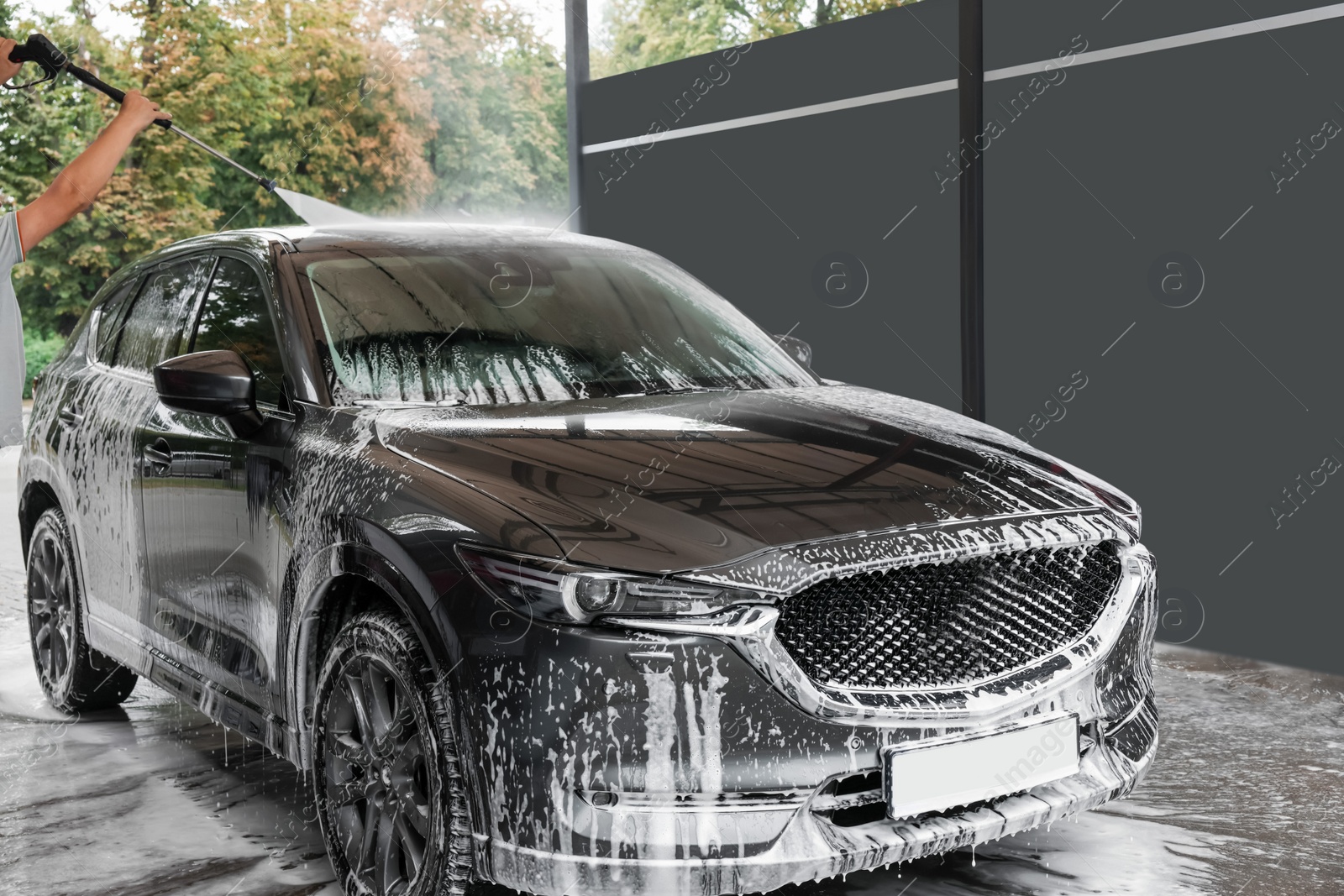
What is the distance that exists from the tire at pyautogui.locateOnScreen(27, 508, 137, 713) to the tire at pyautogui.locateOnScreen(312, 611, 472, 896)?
223 cm

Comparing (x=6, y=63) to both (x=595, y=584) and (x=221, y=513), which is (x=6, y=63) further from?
(x=595, y=584)

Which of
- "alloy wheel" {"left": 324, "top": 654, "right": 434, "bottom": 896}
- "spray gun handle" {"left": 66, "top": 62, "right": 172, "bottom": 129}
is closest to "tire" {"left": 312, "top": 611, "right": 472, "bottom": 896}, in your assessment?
"alloy wheel" {"left": 324, "top": 654, "right": 434, "bottom": 896}

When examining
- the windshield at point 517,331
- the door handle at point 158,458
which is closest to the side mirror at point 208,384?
the windshield at point 517,331

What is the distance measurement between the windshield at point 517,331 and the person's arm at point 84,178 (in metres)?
1.57

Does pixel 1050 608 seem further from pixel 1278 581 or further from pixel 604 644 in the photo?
pixel 1278 581

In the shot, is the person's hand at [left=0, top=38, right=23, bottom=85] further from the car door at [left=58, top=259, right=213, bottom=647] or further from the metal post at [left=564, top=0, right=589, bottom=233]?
the metal post at [left=564, top=0, right=589, bottom=233]

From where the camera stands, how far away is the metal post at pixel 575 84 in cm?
977

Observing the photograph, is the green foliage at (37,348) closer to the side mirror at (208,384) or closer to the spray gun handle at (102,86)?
the spray gun handle at (102,86)

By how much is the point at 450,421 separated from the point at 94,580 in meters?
2.22

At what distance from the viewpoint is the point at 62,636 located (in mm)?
5469

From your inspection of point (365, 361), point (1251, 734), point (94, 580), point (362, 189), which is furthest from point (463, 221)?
point (362, 189)

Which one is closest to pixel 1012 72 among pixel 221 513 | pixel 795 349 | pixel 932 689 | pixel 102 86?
pixel 795 349

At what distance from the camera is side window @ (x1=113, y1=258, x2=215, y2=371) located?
181 inches

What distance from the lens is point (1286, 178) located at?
605cm
